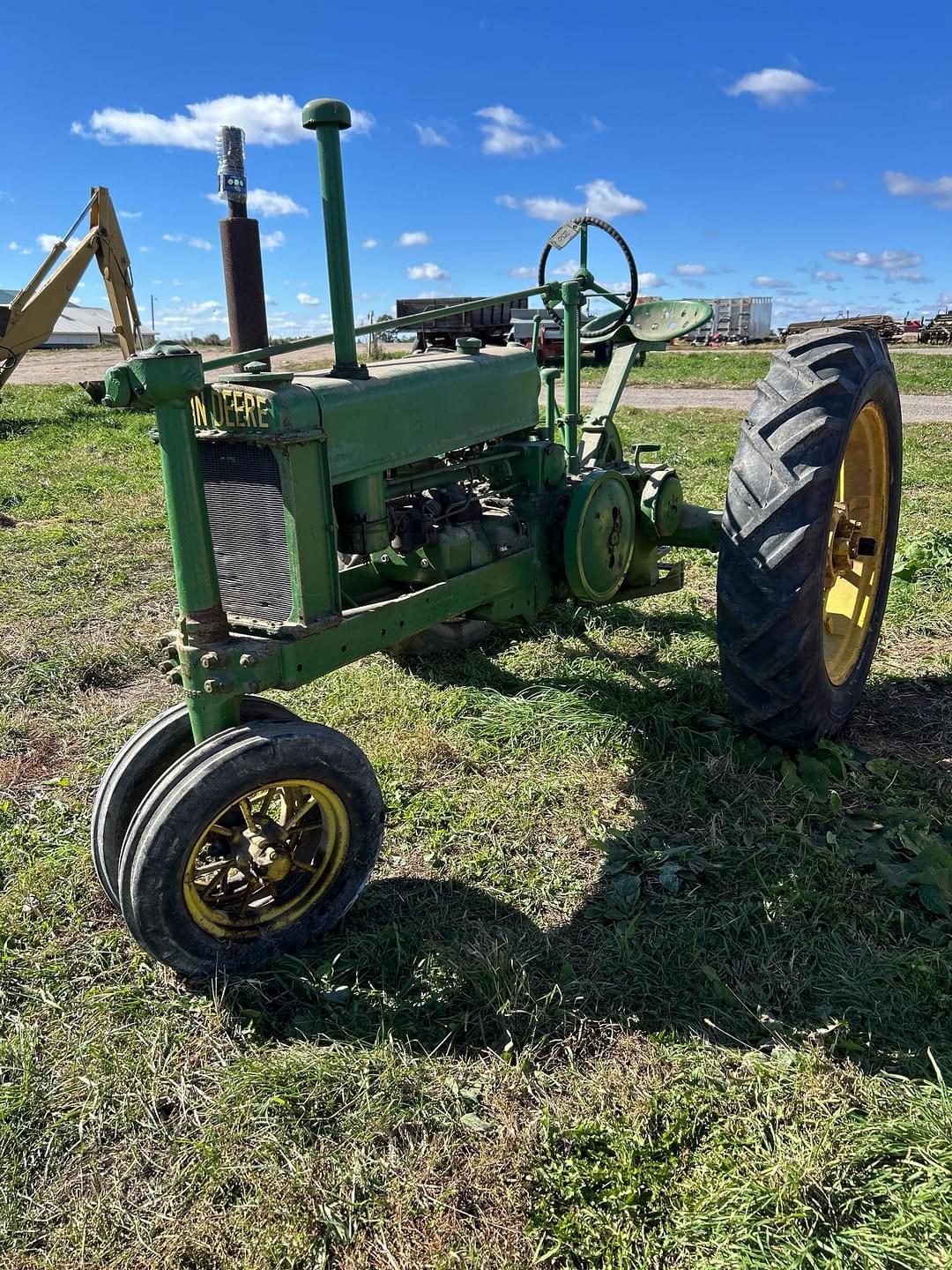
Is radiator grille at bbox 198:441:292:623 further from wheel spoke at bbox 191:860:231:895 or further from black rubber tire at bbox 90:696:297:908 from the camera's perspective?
wheel spoke at bbox 191:860:231:895

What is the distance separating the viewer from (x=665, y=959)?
8.50ft

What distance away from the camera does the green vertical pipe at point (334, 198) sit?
2.59m

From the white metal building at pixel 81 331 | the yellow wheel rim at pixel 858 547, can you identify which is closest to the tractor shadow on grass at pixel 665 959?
the yellow wheel rim at pixel 858 547

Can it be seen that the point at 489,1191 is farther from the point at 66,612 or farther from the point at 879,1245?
the point at 66,612

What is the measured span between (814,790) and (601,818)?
30.4 inches

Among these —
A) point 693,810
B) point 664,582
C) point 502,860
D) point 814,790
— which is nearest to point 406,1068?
point 502,860

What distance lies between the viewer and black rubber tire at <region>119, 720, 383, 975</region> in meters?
2.34

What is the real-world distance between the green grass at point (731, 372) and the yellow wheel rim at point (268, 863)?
15889 millimetres

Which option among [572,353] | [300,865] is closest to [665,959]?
[300,865]

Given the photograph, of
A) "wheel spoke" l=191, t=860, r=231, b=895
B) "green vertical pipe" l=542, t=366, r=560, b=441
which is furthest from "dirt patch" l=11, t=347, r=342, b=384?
"wheel spoke" l=191, t=860, r=231, b=895

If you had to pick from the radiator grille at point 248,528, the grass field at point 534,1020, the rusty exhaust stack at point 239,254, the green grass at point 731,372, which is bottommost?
the grass field at point 534,1020

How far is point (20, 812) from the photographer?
344 cm

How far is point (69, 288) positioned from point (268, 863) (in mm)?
12377

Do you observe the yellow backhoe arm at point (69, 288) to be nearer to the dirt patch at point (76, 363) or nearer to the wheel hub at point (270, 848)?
the dirt patch at point (76, 363)
